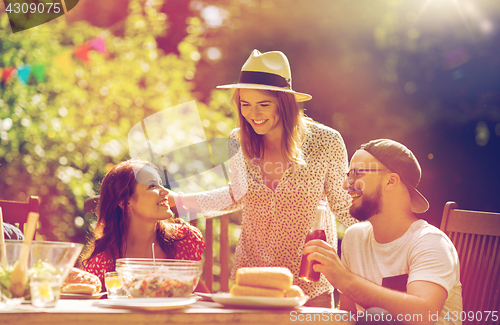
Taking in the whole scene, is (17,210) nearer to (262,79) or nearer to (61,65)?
(262,79)

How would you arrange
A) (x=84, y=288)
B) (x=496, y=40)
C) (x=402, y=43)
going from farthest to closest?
(x=402, y=43) < (x=496, y=40) < (x=84, y=288)

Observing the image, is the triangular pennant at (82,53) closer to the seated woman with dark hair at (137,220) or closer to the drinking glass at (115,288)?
the seated woman with dark hair at (137,220)

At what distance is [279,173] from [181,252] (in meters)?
0.61

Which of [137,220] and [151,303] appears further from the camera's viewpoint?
[137,220]

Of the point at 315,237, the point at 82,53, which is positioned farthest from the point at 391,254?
the point at 82,53

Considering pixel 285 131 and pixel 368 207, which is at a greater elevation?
pixel 285 131

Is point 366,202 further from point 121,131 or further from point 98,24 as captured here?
point 98,24

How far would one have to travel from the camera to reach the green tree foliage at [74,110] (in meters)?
3.46

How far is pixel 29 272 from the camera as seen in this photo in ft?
4.11

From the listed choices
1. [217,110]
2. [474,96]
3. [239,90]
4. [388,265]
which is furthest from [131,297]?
[474,96]

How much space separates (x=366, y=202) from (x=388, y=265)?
0.27 meters

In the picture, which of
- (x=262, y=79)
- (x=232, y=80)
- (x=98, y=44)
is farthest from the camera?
(x=232, y=80)

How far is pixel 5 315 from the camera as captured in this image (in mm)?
1143

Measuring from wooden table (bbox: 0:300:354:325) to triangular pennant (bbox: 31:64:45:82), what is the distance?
2.67 m
